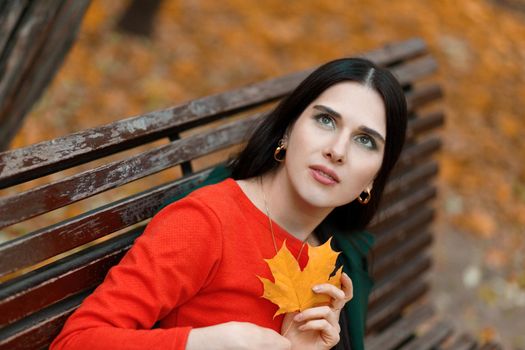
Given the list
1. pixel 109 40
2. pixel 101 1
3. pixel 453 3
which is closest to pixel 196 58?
pixel 109 40

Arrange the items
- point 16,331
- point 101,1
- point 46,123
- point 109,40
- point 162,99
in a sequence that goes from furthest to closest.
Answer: point 101,1
point 109,40
point 162,99
point 46,123
point 16,331

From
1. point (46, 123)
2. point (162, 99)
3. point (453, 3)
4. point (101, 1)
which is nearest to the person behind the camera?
point (46, 123)

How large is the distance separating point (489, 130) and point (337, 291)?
4.66 metres

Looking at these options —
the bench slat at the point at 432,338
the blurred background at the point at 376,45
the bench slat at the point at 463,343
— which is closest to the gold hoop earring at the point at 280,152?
the bench slat at the point at 432,338

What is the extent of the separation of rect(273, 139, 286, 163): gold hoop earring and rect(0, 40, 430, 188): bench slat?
373mm

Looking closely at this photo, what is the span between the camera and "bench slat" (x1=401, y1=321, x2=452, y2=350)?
10.9ft

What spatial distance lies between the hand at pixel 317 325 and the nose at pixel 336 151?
0.35 metres

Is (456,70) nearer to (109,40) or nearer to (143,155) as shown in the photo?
(109,40)

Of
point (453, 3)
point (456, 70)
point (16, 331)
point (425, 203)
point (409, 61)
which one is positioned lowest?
point (16, 331)

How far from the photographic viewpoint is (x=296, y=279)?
1.89 m

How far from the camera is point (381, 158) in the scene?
2.08m

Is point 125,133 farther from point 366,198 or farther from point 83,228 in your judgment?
point 366,198

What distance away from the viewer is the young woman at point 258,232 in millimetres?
1733

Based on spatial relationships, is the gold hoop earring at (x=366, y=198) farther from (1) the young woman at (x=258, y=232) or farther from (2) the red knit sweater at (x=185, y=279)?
(2) the red knit sweater at (x=185, y=279)
